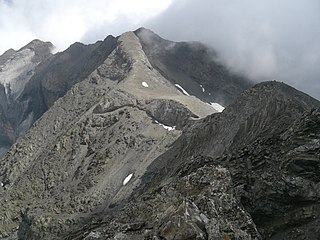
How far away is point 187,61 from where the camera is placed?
631ft

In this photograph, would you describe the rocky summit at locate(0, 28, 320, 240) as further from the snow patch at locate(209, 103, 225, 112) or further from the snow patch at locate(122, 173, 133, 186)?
the snow patch at locate(209, 103, 225, 112)

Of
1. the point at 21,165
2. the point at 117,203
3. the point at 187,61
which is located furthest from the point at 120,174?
the point at 187,61

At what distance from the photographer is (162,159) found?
82.7m

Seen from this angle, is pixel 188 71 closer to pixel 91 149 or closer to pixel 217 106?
pixel 217 106

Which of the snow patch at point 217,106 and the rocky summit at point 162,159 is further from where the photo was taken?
the snow patch at point 217,106

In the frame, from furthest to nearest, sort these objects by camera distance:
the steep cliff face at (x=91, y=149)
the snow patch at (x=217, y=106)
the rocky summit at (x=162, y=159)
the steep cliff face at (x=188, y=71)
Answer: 1. the steep cliff face at (x=188, y=71)
2. the snow patch at (x=217, y=106)
3. the steep cliff face at (x=91, y=149)
4. the rocky summit at (x=162, y=159)

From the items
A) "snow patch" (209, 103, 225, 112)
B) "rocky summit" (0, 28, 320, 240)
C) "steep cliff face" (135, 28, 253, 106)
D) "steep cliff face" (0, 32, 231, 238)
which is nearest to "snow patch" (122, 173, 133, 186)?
"steep cliff face" (0, 32, 231, 238)

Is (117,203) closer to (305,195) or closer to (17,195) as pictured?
(17,195)

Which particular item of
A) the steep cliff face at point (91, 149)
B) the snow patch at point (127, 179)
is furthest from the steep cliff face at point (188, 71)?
the snow patch at point (127, 179)

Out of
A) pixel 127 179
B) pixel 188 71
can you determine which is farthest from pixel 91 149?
pixel 188 71

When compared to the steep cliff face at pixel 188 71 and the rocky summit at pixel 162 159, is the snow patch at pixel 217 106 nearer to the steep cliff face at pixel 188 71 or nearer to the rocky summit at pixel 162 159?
the rocky summit at pixel 162 159

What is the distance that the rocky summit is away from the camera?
18.5 meters

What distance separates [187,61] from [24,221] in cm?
10910

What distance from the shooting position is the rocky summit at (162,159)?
1854 cm
